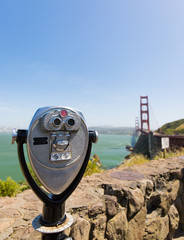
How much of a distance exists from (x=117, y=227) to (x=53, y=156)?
128 cm

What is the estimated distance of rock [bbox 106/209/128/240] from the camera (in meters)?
1.65

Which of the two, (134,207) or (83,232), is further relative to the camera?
(134,207)

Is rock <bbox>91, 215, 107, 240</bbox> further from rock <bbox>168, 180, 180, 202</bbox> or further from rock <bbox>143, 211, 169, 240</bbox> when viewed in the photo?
rock <bbox>168, 180, 180, 202</bbox>

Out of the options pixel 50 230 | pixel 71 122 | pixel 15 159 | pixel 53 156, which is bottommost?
pixel 15 159

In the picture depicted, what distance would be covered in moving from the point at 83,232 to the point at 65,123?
1033mm

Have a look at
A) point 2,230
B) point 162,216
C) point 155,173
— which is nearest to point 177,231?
point 162,216

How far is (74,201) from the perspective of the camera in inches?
63.6

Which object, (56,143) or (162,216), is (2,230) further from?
(162,216)

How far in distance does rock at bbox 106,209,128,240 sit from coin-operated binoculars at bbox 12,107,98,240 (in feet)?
2.81

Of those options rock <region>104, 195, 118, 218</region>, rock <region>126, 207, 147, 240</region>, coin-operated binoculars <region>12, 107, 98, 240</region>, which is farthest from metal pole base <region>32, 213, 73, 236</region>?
rock <region>126, 207, 147, 240</region>

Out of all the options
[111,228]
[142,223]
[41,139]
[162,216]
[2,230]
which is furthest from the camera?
[162,216]

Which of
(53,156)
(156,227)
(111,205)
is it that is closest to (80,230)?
(111,205)

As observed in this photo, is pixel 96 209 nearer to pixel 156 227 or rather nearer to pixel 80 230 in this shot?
pixel 80 230

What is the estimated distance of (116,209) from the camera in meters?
1.74
